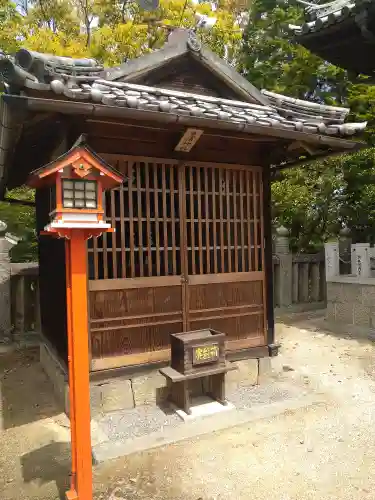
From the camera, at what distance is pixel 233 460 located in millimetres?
4758

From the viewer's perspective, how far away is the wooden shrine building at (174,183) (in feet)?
18.3

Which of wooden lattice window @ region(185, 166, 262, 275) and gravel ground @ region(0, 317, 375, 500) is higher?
wooden lattice window @ region(185, 166, 262, 275)

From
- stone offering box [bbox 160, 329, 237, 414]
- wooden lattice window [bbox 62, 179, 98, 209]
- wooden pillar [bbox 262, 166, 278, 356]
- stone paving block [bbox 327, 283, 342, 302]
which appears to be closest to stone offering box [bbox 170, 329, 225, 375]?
stone offering box [bbox 160, 329, 237, 414]

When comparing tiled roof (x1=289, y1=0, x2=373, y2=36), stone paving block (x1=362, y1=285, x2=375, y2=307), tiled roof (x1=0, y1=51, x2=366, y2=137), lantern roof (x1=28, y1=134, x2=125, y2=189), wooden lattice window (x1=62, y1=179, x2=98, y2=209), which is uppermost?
tiled roof (x1=289, y1=0, x2=373, y2=36)

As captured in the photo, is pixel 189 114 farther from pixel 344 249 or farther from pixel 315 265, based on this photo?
pixel 315 265

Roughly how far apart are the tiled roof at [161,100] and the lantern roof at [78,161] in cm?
137

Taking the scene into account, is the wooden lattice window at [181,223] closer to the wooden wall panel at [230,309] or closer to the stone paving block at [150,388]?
the wooden wall panel at [230,309]

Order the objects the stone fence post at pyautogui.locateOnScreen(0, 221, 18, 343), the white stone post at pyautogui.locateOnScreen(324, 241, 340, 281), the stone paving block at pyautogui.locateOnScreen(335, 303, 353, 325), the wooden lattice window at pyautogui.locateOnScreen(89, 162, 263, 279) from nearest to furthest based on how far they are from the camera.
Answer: the wooden lattice window at pyautogui.locateOnScreen(89, 162, 263, 279), the stone fence post at pyautogui.locateOnScreen(0, 221, 18, 343), the stone paving block at pyautogui.locateOnScreen(335, 303, 353, 325), the white stone post at pyautogui.locateOnScreen(324, 241, 340, 281)

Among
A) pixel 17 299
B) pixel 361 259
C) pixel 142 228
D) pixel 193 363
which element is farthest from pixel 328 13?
pixel 17 299

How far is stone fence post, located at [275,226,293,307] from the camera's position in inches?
479

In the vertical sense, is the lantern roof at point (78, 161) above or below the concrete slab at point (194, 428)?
above

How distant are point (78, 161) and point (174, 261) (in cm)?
301

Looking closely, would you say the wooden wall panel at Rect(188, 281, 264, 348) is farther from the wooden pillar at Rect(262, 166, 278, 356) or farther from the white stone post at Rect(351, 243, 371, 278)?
the white stone post at Rect(351, 243, 371, 278)

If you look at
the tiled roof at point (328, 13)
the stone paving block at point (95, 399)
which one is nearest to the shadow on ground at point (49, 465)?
the stone paving block at point (95, 399)
